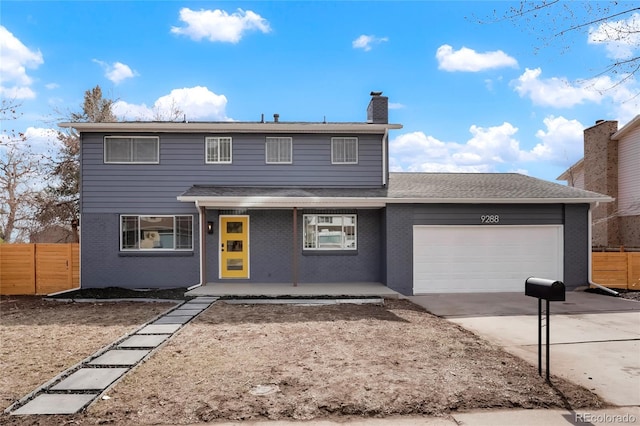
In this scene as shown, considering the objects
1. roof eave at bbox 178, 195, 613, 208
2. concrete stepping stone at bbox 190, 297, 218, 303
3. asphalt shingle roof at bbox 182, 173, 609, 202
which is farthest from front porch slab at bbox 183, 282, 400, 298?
asphalt shingle roof at bbox 182, 173, 609, 202

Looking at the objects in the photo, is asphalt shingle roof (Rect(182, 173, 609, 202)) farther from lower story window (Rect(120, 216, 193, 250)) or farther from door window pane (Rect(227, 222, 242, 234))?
lower story window (Rect(120, 216, 193, 250))

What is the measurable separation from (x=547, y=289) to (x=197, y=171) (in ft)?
33.7

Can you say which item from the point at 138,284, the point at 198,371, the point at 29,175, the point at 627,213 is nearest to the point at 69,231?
the point at 29,175

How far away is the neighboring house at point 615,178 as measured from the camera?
60.4ft

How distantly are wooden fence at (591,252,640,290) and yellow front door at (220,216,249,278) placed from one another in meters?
10.6

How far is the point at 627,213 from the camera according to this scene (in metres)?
18.9

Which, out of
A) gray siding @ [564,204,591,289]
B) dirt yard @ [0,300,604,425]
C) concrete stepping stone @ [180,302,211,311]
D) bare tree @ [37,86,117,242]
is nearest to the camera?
dirt yard @ [0,300,604,425]

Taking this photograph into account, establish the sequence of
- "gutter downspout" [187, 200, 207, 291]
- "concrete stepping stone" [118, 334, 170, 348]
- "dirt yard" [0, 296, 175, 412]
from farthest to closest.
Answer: "gutter downspout" [187, 200, 207, 291], "concrete stepping stone" [118, 334, 170, 348], "dirt yard" [0, 296, 175, 412]

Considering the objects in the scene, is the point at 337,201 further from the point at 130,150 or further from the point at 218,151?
the point at 130,150

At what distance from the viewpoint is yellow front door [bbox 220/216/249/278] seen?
12266 mm

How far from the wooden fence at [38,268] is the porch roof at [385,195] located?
14.0 feet

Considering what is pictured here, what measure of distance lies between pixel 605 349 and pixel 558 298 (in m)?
2.63

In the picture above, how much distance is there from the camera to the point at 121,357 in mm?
5664

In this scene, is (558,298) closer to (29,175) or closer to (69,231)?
(29,175)
